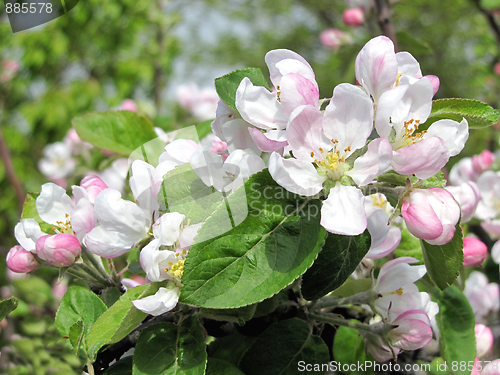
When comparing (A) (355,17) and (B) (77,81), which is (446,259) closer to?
(A) (355,17)

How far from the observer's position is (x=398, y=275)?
0.71 meters

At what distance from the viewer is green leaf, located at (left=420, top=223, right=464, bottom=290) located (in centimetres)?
61

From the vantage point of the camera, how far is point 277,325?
0.69 m

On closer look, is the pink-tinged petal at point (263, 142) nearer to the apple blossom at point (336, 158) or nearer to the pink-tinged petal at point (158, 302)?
the apple blossom at point (336, 158)

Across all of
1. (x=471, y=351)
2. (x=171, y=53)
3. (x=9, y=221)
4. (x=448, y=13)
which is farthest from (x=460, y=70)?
(x=471, y=351)

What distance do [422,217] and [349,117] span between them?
154mm

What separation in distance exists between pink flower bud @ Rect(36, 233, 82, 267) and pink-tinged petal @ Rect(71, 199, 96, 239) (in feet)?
0.05

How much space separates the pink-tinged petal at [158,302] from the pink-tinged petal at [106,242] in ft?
0.32

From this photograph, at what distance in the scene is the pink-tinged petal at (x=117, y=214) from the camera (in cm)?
62

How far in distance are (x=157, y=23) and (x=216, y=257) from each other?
2956 millimetres

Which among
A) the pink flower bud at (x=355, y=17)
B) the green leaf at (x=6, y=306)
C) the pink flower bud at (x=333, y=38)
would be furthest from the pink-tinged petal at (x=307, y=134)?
the pink flower bud at (x=333, y=38)

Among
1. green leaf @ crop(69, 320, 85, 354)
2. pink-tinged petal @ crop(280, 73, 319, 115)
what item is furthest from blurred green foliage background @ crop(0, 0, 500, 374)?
pink-tinged petal @ crop(280, 73, 319, 115)

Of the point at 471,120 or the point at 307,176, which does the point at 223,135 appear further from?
the point at 471,120

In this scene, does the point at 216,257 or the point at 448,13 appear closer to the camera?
the point at 216,257
